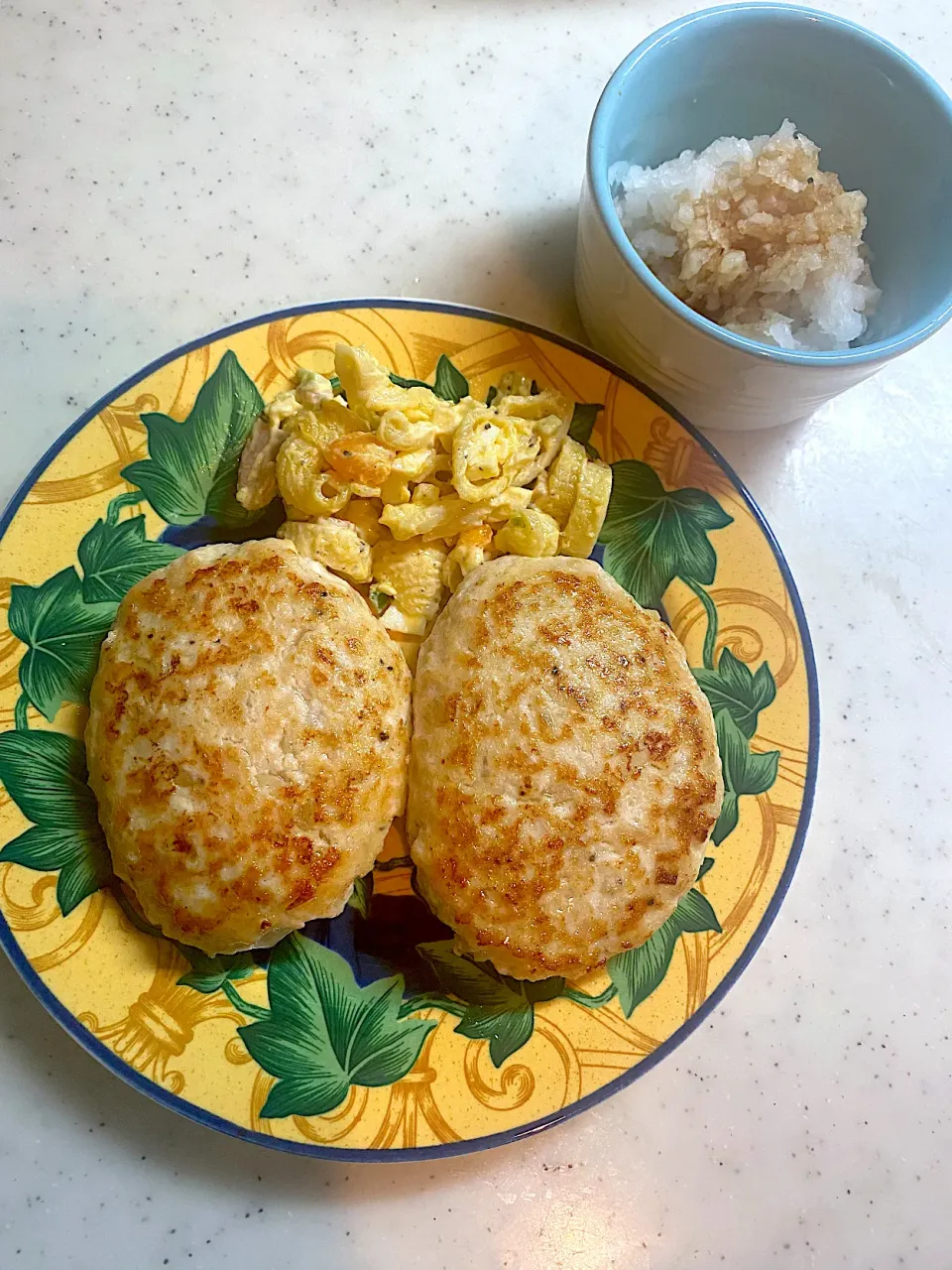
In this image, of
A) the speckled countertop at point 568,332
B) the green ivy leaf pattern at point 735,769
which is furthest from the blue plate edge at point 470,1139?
the speckled countertop at point 568,332

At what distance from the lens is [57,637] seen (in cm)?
125

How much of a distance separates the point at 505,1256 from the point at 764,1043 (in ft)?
1.53

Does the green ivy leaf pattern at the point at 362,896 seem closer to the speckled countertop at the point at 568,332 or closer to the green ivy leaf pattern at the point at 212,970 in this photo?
the green ivy leaf pattern at the point at 212,970

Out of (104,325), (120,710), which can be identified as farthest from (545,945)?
(104,325)

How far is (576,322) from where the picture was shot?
158 cm

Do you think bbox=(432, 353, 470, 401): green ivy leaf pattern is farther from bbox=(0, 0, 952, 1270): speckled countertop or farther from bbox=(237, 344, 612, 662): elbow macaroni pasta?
bbox=(0, 0, 952, 1270): speckled countertop

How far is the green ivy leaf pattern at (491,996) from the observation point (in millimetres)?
1213

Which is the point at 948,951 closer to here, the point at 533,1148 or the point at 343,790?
the point at 533,1148

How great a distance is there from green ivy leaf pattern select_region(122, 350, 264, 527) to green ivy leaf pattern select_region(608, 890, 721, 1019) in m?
0.79

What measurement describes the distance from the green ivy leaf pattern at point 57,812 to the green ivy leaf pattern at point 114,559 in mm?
198

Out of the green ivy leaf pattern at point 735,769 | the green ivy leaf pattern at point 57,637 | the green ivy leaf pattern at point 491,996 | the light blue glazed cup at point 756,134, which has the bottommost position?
the green ivy leaf pattern at point 491,996

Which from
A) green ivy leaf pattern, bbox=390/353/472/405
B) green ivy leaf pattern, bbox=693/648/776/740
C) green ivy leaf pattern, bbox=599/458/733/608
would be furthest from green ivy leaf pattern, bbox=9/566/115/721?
green ivy leaf pattern, bbox=693/648/776/740

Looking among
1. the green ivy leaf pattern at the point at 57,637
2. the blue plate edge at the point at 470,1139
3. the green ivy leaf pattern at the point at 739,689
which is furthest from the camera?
the green ivy leaf pattern at the point at 739,689

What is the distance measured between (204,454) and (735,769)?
857 mm
